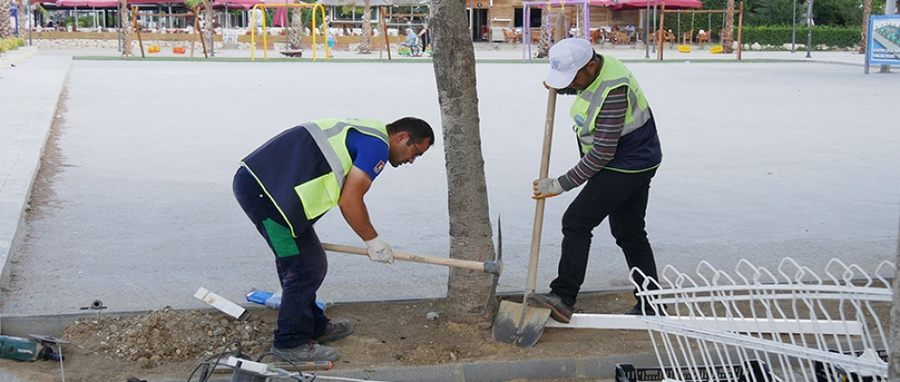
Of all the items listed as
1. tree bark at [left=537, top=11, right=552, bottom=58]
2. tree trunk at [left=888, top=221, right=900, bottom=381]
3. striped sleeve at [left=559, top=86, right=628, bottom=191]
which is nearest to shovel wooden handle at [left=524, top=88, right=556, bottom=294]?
striped sleeve at [left=559, top=86, right=628, bottom=191]

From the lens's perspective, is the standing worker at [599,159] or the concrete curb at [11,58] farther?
the concrete curb at [11,58]

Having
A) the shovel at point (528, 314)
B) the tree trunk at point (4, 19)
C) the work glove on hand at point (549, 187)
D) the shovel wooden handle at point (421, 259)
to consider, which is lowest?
the shovel at point (528, 314)

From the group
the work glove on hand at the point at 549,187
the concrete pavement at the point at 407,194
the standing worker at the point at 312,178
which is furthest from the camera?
the concrete pavement at the point at 407,194

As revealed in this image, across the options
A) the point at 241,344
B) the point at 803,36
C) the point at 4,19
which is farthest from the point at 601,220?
the point at 803,36

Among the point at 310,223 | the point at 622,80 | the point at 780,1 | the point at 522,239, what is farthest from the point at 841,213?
the point at 780,1

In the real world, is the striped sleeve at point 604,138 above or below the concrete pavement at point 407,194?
above

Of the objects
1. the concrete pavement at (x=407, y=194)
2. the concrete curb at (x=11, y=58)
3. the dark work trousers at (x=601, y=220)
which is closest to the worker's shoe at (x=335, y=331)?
the concrete pavement at (x=407, y=194)

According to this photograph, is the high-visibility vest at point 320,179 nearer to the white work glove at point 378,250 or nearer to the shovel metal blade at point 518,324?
the white work glove at point 378,250

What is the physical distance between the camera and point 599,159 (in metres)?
5.02

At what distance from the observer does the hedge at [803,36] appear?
55844 millimetres

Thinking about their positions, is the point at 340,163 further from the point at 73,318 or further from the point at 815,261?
the point at 815,261

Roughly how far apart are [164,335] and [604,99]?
2.41 m

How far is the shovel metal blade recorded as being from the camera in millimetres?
5266

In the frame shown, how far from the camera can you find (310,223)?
15.5ft
